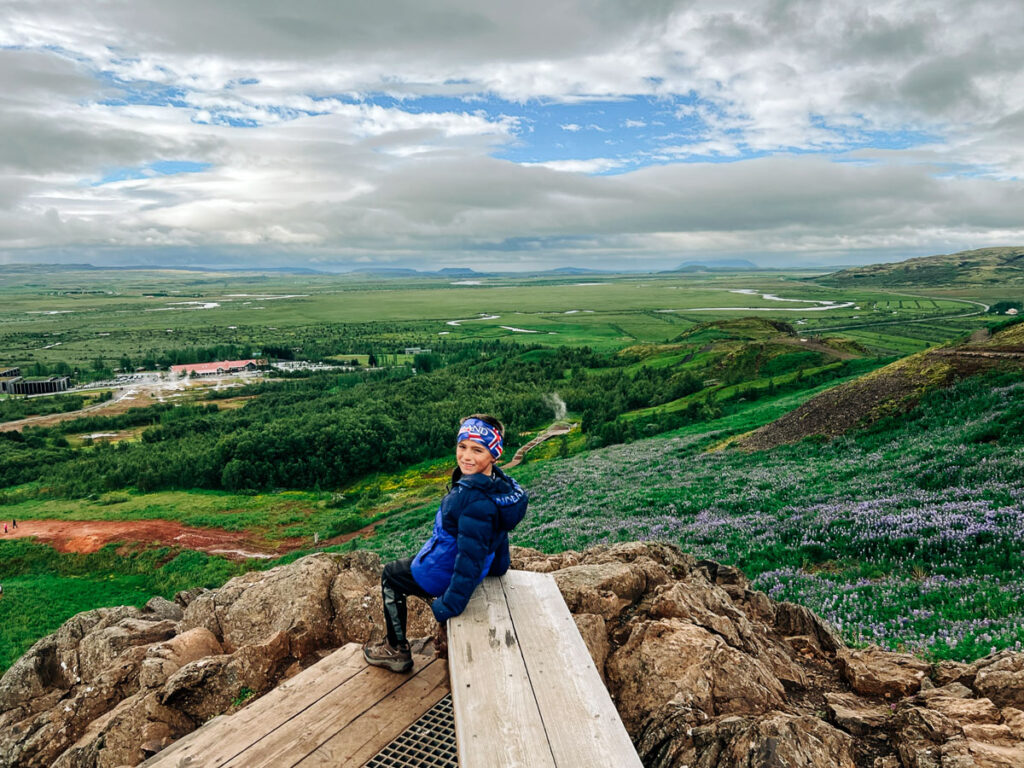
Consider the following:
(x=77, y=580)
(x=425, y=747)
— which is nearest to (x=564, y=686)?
(x=425, y=747)

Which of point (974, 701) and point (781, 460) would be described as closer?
point (974, 701)

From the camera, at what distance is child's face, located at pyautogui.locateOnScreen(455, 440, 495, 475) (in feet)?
20.2

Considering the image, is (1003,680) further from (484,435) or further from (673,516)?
(673,516)

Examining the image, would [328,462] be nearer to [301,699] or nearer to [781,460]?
[781,460]

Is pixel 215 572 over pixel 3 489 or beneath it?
over

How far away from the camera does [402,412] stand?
86.0 m

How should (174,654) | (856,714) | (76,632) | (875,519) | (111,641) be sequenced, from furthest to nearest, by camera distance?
(875,519) < (76,632) < (111,641) < (174,654) < (856,714)

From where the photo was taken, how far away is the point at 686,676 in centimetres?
586

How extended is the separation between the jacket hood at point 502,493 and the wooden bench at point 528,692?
0.92 metres

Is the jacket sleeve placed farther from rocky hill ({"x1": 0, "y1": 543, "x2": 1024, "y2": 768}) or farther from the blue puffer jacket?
rocky hill ({"x1": 0, "y1": 543, "x2": 1024, "y2": 768})

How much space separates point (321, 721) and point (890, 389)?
97.8ft

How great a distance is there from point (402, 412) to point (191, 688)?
3150 inches

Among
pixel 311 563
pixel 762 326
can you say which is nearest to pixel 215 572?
pixel 311 563

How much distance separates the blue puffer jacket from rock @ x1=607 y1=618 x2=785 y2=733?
6.45 feet
